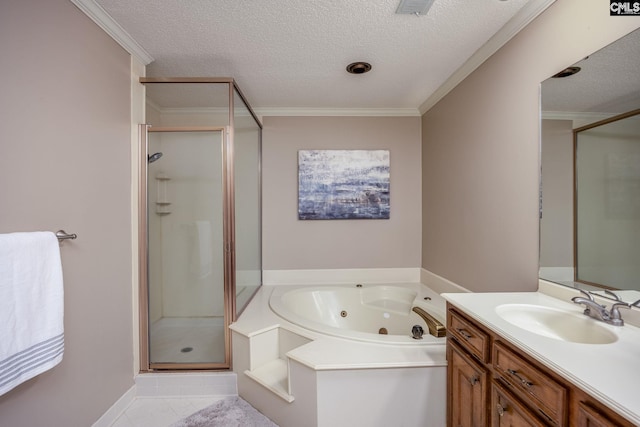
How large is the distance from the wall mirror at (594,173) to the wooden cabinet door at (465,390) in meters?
0.62

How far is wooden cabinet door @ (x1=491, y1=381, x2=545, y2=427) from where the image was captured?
0.89m

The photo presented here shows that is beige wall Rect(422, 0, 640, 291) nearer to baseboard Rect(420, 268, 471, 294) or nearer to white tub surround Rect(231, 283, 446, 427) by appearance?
baseboard Rect(420, 268, 471, 294)

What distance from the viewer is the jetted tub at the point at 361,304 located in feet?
8.23

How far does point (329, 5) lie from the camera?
1460mm

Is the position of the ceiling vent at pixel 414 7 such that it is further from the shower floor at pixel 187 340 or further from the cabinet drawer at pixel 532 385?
the shower floor at pixel 187 340

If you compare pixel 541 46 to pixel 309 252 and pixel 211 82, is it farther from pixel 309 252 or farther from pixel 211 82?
pixel 309 252

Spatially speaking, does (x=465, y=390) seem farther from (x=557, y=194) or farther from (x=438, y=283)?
(x=438, y=283)

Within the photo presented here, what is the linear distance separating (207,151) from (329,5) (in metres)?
1.27

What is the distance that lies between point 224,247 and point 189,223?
334mm

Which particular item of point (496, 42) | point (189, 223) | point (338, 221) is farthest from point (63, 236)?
point (496, 42)

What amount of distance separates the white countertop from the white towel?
180 centimetres

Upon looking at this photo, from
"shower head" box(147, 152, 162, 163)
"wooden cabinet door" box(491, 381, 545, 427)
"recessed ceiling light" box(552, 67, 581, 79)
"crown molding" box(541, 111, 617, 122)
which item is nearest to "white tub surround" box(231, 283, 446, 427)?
"wooden cabinet door" box(491, 381, 545, 427)

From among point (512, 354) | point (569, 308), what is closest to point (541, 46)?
point (569, 308)

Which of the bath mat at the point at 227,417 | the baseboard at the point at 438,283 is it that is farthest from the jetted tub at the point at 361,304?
the bath mat at the point at 227,417
